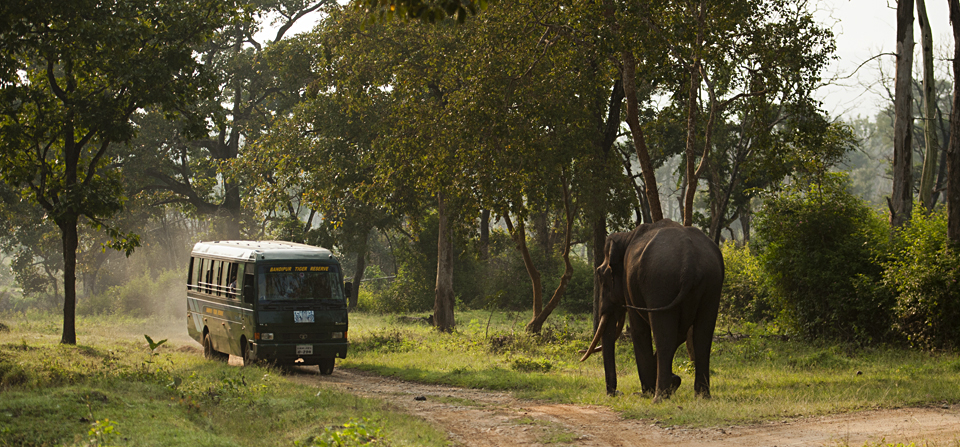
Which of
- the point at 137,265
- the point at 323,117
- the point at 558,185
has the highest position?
the point at 323,117

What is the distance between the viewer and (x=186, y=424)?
333 inches

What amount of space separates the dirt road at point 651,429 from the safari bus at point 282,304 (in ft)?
15.4

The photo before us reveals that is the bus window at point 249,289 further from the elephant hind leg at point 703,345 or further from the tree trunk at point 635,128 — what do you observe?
the elephant hind leg at point 703,345

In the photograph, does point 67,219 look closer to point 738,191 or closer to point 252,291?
point 252,291

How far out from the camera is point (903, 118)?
20.1 meters

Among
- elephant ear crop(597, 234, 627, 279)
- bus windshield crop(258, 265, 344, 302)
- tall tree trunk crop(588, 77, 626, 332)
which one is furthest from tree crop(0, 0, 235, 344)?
elephant ear crop(597, 234, 627, 279)

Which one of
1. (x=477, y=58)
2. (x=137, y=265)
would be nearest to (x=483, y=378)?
(x=477, y=58)

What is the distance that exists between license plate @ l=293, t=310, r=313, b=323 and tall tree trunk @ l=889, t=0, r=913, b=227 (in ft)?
45.6

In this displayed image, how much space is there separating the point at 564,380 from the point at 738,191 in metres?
22.3

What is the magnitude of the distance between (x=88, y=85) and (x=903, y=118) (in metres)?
19.5

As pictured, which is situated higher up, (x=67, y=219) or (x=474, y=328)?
(x=67, y=219)

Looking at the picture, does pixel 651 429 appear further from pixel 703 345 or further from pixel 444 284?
pixel 444 284

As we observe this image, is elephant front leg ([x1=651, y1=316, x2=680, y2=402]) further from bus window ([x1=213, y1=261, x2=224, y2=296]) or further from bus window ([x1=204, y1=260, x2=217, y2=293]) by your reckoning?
bus window ([x1=204, y1=260, x2=217, y2=293])

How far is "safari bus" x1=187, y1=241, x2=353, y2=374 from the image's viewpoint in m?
15.0
